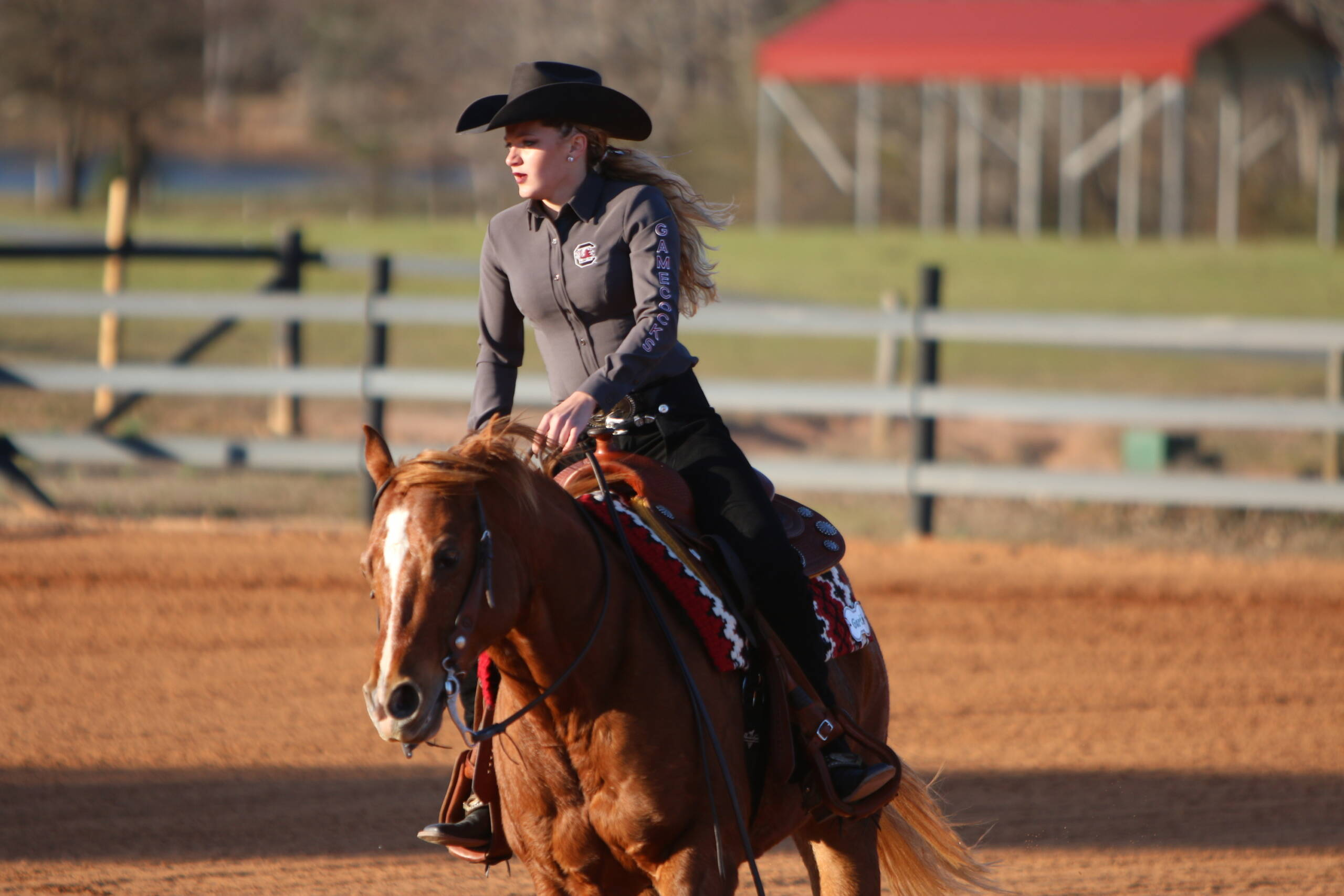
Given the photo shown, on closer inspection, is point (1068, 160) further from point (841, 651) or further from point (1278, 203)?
point (841, 651)

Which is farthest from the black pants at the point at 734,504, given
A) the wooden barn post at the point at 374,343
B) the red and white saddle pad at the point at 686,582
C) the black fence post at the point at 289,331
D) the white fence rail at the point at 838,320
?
the black fence post at the point at 289,331

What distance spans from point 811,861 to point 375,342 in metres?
7.25

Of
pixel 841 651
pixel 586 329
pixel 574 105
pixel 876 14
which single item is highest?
pixel 876 14

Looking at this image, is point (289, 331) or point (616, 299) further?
point (289, 331)

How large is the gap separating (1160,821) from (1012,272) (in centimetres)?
1930

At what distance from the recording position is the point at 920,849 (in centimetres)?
422

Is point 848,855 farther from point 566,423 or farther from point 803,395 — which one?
point 803,395

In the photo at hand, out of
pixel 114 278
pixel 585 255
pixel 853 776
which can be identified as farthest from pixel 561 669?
pixel 114 278

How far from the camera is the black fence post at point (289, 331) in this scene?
11773mm

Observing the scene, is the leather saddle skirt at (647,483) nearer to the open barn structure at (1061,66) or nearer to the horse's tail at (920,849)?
the horse's tail at (920,849)

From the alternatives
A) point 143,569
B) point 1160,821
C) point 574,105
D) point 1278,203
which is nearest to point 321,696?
point 143,569

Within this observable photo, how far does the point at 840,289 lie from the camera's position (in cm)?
2244

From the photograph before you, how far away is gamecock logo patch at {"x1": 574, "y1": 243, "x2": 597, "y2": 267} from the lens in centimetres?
344

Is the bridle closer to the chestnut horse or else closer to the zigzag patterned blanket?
the chestnut horse
